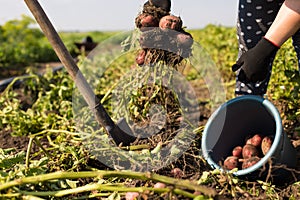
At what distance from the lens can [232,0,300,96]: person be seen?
1696 millimetres

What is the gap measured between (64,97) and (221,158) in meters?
1.33

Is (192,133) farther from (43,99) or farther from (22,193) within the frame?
(43,99)

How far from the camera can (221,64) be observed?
4219 millimetres

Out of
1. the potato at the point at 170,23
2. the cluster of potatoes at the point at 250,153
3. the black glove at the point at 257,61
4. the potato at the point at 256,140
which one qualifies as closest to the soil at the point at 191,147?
the cluster of potatoes at the point at 250,153

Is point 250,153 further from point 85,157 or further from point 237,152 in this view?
point 85,157

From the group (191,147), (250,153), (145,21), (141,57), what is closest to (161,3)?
(145,21)

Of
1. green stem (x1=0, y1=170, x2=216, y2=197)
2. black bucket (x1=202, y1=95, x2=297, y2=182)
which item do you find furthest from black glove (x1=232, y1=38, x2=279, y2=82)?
green stem (x1=0, y1=170, x2=216, y2=197)

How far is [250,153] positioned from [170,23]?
63 cm

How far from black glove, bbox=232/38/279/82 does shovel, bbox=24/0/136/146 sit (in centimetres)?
57

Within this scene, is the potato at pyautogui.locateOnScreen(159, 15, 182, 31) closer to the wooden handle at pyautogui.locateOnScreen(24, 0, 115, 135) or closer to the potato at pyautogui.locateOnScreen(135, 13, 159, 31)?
the potato at pyautogui.locateOnScreen(135, 13, 159, 31)

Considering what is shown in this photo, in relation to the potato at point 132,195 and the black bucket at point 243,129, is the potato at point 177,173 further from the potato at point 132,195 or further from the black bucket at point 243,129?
the potato at point 132,195

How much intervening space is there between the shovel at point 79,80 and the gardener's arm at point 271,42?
578 mm

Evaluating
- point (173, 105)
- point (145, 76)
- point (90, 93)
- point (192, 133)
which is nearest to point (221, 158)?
point (192, 133)

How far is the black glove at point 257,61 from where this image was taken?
1806 mm
